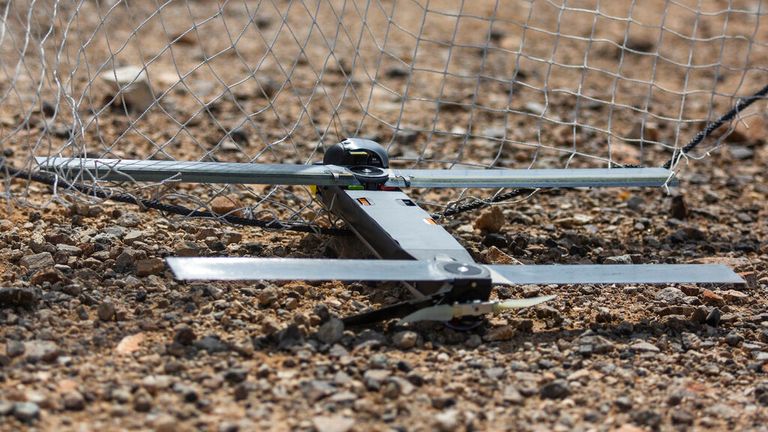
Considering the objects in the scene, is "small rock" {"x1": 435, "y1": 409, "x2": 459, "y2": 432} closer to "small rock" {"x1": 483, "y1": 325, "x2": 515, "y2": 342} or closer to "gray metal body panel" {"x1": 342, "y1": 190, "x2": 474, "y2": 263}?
"small rock" {"x1": 483, "y1": 325, "x2": 515, "y2": 342}

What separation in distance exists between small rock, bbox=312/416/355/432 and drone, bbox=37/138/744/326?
0.51 metres

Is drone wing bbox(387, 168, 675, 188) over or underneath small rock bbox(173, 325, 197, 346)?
over

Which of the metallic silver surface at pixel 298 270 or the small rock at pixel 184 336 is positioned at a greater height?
the metallic silver surface at pixel 298 270

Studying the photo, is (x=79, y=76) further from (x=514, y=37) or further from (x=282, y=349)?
A: (x=282, y=349)

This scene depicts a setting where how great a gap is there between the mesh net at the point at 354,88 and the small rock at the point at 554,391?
158cm

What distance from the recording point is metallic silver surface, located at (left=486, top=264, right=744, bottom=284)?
3.55 m

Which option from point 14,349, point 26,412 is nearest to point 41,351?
point 14,349

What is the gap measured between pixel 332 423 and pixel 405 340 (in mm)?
532

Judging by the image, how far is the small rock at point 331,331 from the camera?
3.39 meters

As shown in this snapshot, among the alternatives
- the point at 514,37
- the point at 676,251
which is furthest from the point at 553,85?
the point at 676,251

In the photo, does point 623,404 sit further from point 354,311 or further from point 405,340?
point 354,311

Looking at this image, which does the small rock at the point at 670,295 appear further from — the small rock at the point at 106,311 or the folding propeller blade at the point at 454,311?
the small rock at the point at 106,311

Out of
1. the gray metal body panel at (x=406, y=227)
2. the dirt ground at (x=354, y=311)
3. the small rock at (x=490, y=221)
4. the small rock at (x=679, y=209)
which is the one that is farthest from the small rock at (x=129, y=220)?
the small rock at (x=679, y=209)

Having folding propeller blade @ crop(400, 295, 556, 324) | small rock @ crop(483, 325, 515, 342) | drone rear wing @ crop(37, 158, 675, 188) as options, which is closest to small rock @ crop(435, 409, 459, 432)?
folding propeller blade @ crop(400, 295, 556, 324)
